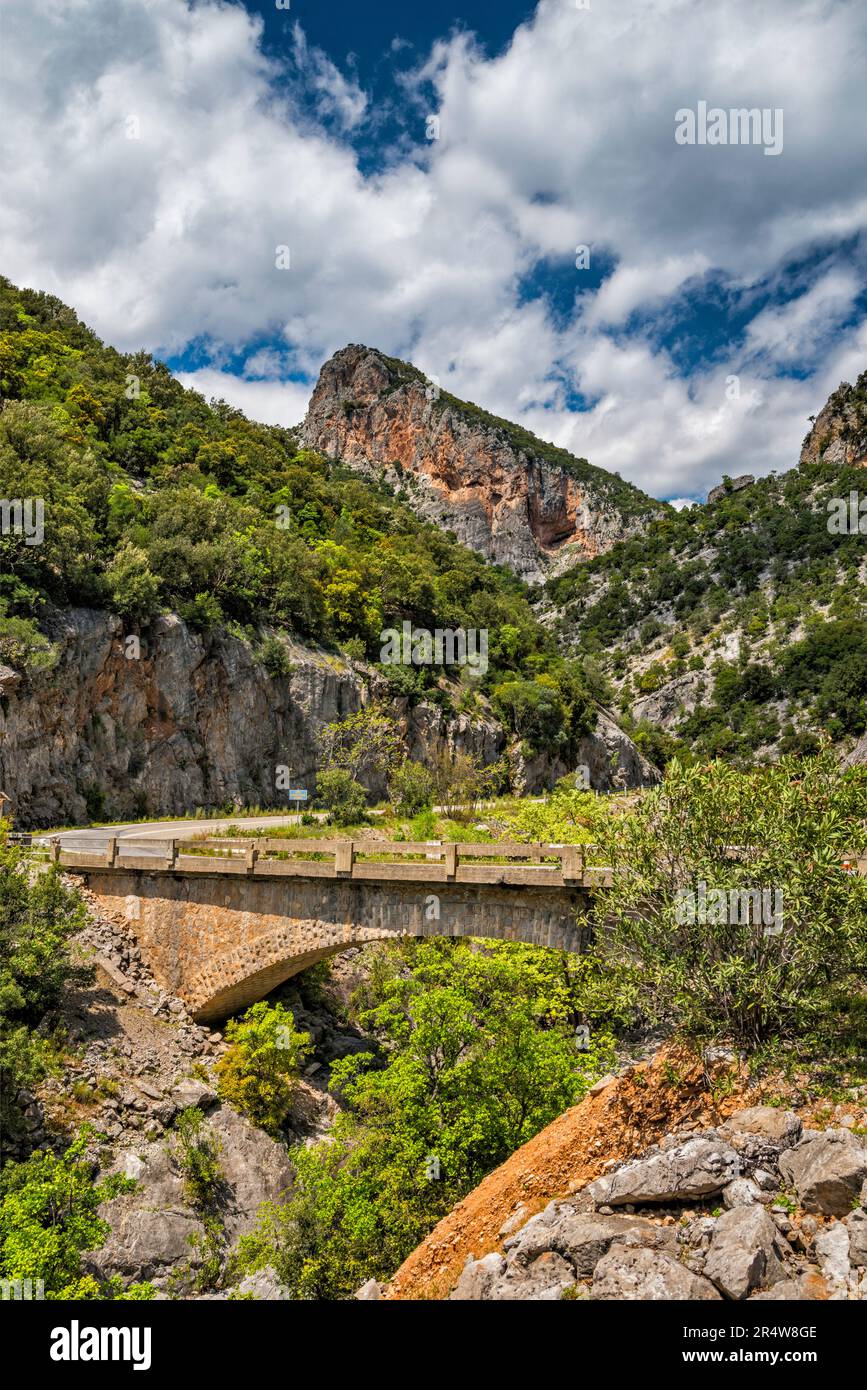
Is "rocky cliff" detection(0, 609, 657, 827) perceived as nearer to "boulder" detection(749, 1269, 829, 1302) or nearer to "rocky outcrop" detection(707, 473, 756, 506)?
"boulder" detection(749, 1269, 829, 1302)

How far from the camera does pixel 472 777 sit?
49375 mm

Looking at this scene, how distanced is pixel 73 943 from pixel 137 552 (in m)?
21.5

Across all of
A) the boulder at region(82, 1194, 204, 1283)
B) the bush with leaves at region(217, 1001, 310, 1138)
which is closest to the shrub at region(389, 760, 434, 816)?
the bush with leaves at region(217, 1001, 310, 1138)

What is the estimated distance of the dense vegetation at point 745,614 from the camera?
82375 mm

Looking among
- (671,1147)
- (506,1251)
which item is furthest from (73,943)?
(671,1147)

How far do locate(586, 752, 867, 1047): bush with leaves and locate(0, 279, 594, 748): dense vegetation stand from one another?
2454cm

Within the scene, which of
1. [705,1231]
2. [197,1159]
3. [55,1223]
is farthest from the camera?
[197,1159]

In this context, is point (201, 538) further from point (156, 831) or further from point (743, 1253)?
point (743, 1253)

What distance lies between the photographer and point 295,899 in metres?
18.6

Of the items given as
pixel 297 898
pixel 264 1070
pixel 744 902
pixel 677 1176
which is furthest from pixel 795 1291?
pixel 264 1070

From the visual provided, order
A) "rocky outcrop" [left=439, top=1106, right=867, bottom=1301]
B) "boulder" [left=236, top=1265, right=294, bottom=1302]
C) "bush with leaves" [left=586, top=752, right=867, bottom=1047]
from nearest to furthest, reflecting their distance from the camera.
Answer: "rocky outcrop" [left=439, top=1106, right=867, bottom=1301] < "bush with leaves" [left=586, top=752, right=867, bottom=1047] < "boulder" [left=236, top=1265, right=294, bottom=1302]

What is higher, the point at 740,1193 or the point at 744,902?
the point at 744,902

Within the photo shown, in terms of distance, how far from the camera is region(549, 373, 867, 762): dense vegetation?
82375mm

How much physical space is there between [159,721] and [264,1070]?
2070cm
